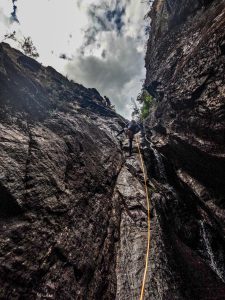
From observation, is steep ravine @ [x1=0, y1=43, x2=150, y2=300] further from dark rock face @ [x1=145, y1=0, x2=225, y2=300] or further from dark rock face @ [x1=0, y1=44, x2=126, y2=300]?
dark rock face @ [x1=145, y1=0, x2=225, y2=300]

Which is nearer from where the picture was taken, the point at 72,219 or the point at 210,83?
the point at 72,219

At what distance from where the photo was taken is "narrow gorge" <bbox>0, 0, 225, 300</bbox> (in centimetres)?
709

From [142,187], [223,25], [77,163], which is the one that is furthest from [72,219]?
[223,25]

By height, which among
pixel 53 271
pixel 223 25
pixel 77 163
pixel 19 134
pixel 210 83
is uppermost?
pixel 223 25

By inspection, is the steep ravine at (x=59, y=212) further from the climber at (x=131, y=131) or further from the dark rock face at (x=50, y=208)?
the climber at (x=131, y=131)

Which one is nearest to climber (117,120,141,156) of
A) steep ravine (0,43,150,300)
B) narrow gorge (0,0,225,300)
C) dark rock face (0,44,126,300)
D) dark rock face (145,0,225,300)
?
narrow gorge (0,0,225,300)

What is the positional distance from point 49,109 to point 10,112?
4160 millimetres

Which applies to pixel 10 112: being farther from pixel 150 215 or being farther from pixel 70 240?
pixel 150 215

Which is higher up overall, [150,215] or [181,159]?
[181,159]

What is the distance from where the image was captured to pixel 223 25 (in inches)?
410

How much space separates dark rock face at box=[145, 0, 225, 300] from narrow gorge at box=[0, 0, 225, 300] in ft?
0.19

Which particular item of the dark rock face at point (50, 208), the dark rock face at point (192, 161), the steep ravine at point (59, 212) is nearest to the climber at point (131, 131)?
the dark rock face at point (192, 161)

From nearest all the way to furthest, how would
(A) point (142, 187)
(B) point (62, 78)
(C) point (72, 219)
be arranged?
(C) point (72, 219), (A) point (142, 187), (B) point (62, 78)

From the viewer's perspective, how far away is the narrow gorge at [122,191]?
279 inches
